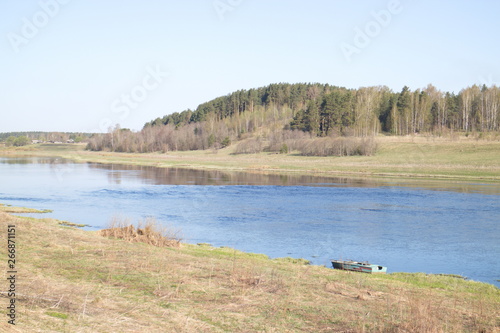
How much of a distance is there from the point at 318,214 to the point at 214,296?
2182 cm

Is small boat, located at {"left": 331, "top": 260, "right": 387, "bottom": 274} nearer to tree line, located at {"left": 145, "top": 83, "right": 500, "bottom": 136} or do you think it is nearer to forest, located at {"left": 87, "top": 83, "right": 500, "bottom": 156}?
forest, located at {"left": 87, "top": 83, "right": 500, "bottom": 156}

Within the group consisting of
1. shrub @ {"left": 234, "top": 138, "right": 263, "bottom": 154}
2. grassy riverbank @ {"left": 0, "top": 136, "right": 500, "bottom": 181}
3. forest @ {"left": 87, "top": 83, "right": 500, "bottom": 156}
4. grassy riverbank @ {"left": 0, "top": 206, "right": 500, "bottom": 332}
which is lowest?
grassy riverbank @ {"left": 0, "top": 206, "right": 500, "bottom": 332}

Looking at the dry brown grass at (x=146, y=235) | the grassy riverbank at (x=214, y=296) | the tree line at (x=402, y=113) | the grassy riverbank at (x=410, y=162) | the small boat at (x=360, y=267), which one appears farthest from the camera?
the tree line at (x=402, y=113)

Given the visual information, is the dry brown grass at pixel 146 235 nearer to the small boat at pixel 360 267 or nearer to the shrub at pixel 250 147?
the small boat at pixel 360 267

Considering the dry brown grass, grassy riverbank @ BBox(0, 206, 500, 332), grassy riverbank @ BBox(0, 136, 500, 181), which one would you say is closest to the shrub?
grassy riverbank @ BBox(0, 136, 500, 181)

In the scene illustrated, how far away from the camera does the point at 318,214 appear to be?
32.5m

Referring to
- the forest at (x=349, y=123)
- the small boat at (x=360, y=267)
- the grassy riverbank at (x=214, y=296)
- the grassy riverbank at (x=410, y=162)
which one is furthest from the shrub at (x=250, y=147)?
the grassy riverbank at (x=214, y=296)

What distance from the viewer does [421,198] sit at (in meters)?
40.7

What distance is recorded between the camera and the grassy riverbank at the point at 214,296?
9.33 metres

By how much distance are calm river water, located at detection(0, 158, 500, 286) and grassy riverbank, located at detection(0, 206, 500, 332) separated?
5.27m

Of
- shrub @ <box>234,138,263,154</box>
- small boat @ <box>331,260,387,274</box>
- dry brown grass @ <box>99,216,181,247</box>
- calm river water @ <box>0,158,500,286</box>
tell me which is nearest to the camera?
small boat @ <box>331,260,387,274</box>

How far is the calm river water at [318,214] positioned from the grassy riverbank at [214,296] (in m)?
5.27

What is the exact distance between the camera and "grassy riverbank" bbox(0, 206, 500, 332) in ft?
30.6

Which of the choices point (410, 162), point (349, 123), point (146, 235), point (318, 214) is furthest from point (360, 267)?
point (349, 123)
